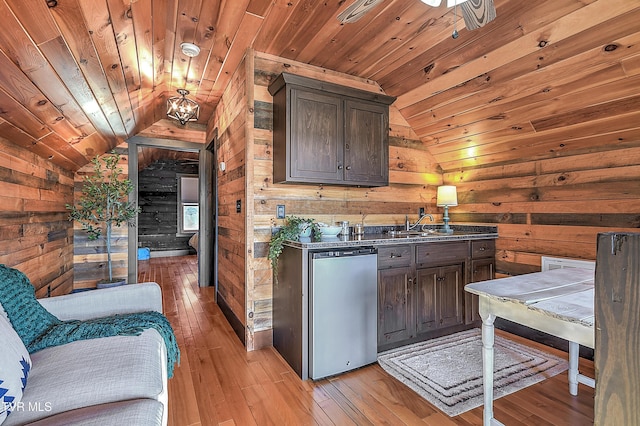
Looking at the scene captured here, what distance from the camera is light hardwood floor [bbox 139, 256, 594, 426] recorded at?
5.77 ft

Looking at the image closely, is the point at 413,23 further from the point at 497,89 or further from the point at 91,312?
the point at 91,312

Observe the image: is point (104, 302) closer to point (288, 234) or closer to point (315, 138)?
point (288, 234)

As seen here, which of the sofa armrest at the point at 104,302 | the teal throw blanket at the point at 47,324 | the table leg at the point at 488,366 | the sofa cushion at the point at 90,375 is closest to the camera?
the sofa cushion at the point at 90,375

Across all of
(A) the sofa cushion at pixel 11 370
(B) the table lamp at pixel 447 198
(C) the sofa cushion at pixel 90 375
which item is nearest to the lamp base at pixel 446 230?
(B) the table lamp at pixel 447 198

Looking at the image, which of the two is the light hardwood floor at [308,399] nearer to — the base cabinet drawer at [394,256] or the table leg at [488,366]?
the table leg at [488,366]

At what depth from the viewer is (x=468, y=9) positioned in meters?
1.53

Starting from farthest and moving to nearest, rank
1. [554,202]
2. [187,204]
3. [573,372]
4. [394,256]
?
1. [187,204]
2. [554,202]
3. [394,256]
4. [573,372]

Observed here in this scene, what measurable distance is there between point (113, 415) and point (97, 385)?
0.82ft

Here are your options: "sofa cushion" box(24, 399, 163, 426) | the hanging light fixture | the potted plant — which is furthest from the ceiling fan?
the potted plant

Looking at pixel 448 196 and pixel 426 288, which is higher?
pixel 448 196

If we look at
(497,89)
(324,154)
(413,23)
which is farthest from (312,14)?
(497,89)

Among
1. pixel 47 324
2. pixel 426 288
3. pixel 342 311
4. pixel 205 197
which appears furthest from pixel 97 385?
pixel 205 197

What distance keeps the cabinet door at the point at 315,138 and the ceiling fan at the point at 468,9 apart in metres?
1.02

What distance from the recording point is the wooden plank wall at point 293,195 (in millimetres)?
2695
